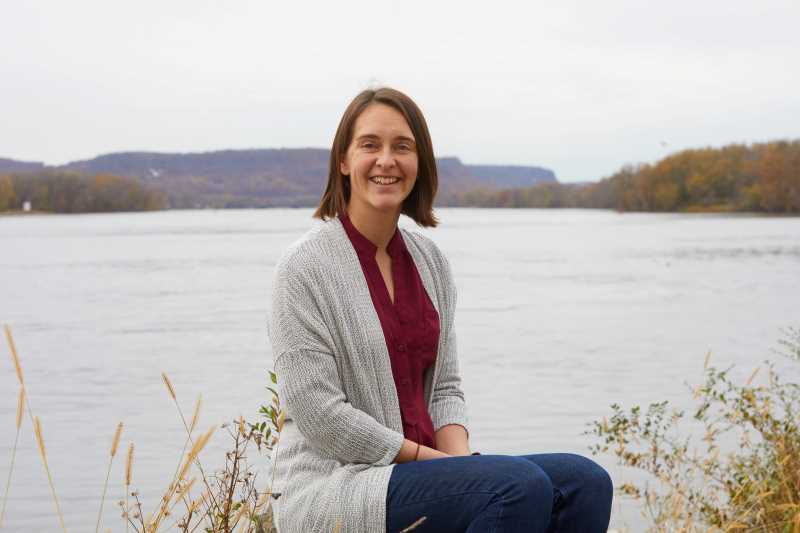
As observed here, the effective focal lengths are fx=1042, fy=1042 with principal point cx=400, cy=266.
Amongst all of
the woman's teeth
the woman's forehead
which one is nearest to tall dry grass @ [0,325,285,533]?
the woman's teeth

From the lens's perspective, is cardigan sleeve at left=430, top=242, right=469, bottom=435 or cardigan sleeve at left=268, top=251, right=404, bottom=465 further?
cardigan sleeve at left=430, top=242, right=469, bottom=435

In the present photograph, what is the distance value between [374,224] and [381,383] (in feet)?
1.41

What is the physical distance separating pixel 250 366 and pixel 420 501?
10043mm

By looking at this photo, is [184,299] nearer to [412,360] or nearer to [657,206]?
[412,360]

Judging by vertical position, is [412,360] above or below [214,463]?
above

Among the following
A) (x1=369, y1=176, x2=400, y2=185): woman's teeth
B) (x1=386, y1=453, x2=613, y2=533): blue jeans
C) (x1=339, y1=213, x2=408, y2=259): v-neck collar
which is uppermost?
(x1=369, y1=176, x2=400, y2=185): woman's teeth

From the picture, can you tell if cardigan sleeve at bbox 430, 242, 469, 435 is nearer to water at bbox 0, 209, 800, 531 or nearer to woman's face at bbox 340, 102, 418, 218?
woman's face at bbox 340, 102, 418, 218

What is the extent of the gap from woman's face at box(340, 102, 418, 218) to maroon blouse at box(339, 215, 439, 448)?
9cm

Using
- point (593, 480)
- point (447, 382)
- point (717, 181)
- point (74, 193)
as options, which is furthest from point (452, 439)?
point (74, 193)

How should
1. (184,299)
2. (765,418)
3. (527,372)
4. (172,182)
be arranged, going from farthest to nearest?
(172,182)
(184,299)
(527,372)
(765,418)

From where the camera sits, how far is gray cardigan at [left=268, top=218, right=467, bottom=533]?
7.70 feet

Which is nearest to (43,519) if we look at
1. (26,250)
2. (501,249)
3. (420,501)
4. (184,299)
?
(420,501)

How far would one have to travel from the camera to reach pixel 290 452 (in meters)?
2.47

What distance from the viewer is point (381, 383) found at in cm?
246
